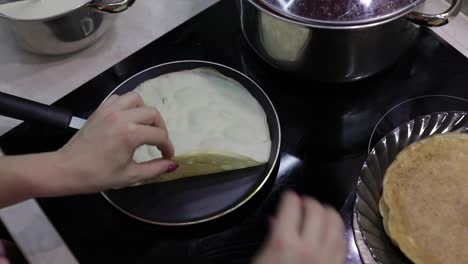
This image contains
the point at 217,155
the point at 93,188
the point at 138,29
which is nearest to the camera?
the point at 93,188

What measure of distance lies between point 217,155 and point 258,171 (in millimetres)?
71

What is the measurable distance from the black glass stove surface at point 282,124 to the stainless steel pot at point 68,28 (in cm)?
8

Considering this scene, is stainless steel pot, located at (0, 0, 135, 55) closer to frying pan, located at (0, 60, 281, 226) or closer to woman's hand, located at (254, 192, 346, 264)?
frying pan, located at (0, 60, 281, 226)

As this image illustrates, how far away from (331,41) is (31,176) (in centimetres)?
46

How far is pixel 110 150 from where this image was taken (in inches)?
22.6

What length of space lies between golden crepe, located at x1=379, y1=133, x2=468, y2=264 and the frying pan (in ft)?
0.62

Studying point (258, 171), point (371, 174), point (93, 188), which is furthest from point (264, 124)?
point (93, 188)

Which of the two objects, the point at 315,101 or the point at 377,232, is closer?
the point at 377,232

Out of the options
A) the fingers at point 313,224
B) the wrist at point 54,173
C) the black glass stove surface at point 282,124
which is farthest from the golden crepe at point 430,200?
the wrist at point 54,173

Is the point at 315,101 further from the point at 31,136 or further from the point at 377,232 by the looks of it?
the point at 31,136

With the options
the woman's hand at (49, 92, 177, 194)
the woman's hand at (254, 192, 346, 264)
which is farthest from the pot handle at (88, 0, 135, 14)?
the woman's hand at (254, 192, 346, 264)

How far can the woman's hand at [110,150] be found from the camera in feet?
1.89

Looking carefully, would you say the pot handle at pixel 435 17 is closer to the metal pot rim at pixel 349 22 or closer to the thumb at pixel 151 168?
the metal pot rim at pixel 349 22

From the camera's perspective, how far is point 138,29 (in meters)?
0.94
